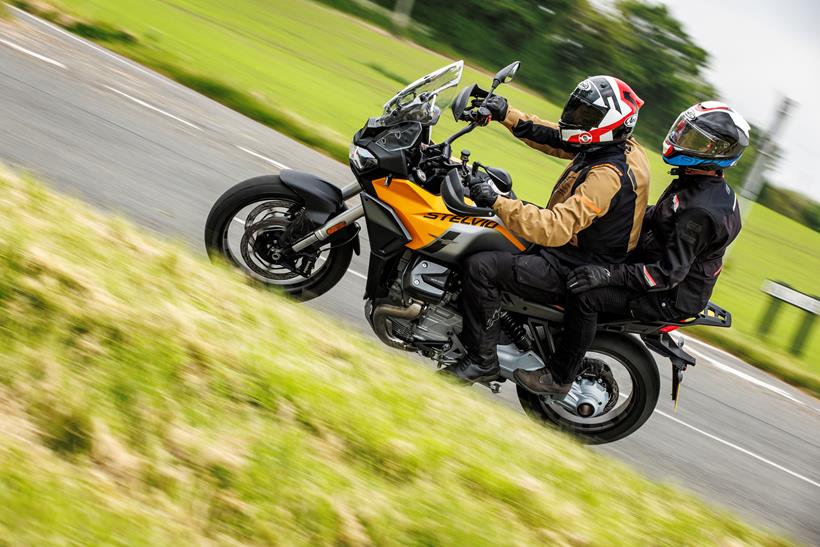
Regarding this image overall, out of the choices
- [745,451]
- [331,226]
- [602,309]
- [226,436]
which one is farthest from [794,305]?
[226,436]

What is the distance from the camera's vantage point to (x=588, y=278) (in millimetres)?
4602

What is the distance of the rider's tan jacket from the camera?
4.43 metres

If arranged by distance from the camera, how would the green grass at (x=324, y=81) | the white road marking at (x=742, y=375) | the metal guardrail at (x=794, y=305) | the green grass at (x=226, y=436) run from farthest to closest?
the green grass at (x=324, y=81)
the metal guardrail at (x=794, y=305)
the white road marking at (x=742, y=375)
the green grass at (x=226, y=436)

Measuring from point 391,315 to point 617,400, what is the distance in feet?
4.86

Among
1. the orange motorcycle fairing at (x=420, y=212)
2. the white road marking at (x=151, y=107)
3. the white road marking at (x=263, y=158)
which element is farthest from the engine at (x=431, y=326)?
the white road marking at (x=151, y=107)

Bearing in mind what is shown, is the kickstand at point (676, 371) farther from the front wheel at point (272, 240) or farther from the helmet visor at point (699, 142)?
the front wheel at point (272, 240)

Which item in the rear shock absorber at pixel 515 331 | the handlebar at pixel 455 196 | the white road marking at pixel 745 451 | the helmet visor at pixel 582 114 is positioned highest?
the helmet visor at pixel 582 114

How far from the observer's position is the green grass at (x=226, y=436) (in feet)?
7.39

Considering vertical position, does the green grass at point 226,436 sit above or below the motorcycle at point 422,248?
below

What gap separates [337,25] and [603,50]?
1919 centimetres

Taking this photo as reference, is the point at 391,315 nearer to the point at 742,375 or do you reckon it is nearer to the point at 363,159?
the point at 363,159

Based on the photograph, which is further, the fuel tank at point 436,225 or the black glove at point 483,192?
the fuel tank at point 436,225

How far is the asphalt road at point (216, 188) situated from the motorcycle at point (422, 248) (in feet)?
1.77

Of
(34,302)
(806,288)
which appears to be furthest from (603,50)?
(34,302)
